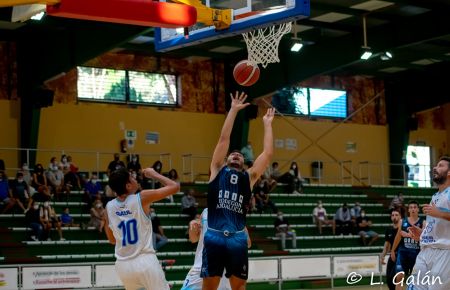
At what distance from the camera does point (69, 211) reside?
22.3 meters

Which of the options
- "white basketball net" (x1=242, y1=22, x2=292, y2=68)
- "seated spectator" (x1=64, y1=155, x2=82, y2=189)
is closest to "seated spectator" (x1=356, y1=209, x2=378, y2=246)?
"seated spectator" (x1=64, y1=155, x2=82, y2=189)

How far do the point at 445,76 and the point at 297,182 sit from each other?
802 cm

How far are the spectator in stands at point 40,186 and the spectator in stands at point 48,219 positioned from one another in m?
0.32

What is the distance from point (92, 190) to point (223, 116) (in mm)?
7895

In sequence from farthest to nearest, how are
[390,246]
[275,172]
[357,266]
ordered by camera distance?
1. [275,172]
2. [357,266]
3. [390,246]

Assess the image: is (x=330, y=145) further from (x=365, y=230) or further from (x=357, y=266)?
(x=357, y=266)

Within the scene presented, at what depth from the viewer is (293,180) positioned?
2736 cm

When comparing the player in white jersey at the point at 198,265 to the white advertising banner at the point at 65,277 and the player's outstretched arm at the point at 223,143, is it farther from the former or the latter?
the white advertising banner at the point at 65,277

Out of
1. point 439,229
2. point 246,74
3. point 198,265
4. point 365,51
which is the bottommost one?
point 198,265

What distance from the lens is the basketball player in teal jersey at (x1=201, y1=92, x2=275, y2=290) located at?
7.99 m

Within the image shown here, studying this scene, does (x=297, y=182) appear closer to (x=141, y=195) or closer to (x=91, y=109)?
(x=91, y=109)

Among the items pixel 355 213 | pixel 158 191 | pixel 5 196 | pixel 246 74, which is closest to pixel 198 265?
pixel 158 191

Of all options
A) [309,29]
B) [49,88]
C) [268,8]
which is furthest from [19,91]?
[268,8]

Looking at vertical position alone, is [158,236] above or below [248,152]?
below
